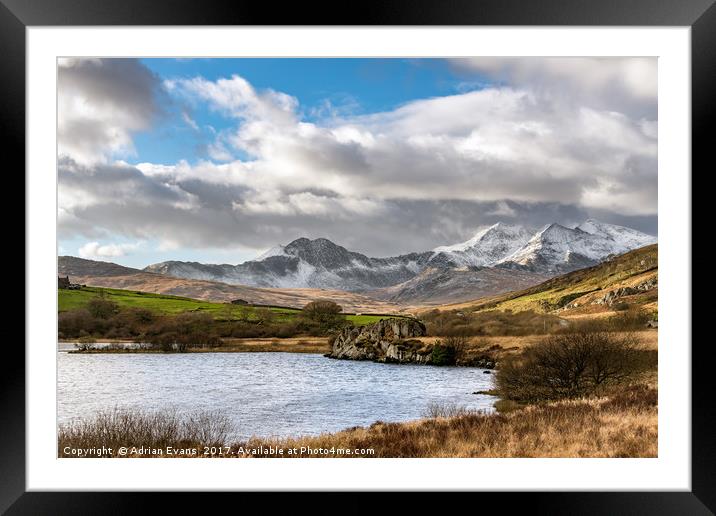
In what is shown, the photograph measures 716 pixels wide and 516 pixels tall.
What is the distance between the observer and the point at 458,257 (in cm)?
1009

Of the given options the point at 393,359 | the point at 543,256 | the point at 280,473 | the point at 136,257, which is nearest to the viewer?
the point at 280,473

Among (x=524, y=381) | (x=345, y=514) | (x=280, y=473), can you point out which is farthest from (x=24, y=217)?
(x=524, y=381)

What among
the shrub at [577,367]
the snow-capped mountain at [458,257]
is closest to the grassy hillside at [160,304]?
the snow-capped mountain at [458,257]

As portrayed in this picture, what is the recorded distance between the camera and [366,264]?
10344 mm

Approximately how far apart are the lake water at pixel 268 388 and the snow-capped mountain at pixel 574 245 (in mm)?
2737

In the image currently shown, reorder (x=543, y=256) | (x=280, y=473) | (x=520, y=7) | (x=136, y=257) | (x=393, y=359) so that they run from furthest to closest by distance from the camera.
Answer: (x=393, y=359), (x=543, y=256), (x=136, y=257), (x=280, y=473), (x=520, y=7)

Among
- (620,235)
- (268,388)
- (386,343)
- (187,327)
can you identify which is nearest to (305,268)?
(268,388)

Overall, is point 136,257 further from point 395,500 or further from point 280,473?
point 395,500

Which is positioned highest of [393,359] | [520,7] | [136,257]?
[520,7]

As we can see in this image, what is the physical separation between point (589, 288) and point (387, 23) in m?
8.26

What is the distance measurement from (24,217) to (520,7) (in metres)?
4.34

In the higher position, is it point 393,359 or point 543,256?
point 543,256

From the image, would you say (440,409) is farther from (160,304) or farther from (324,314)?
(160,304)

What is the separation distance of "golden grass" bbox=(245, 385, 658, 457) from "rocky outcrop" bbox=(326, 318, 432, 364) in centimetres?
518
